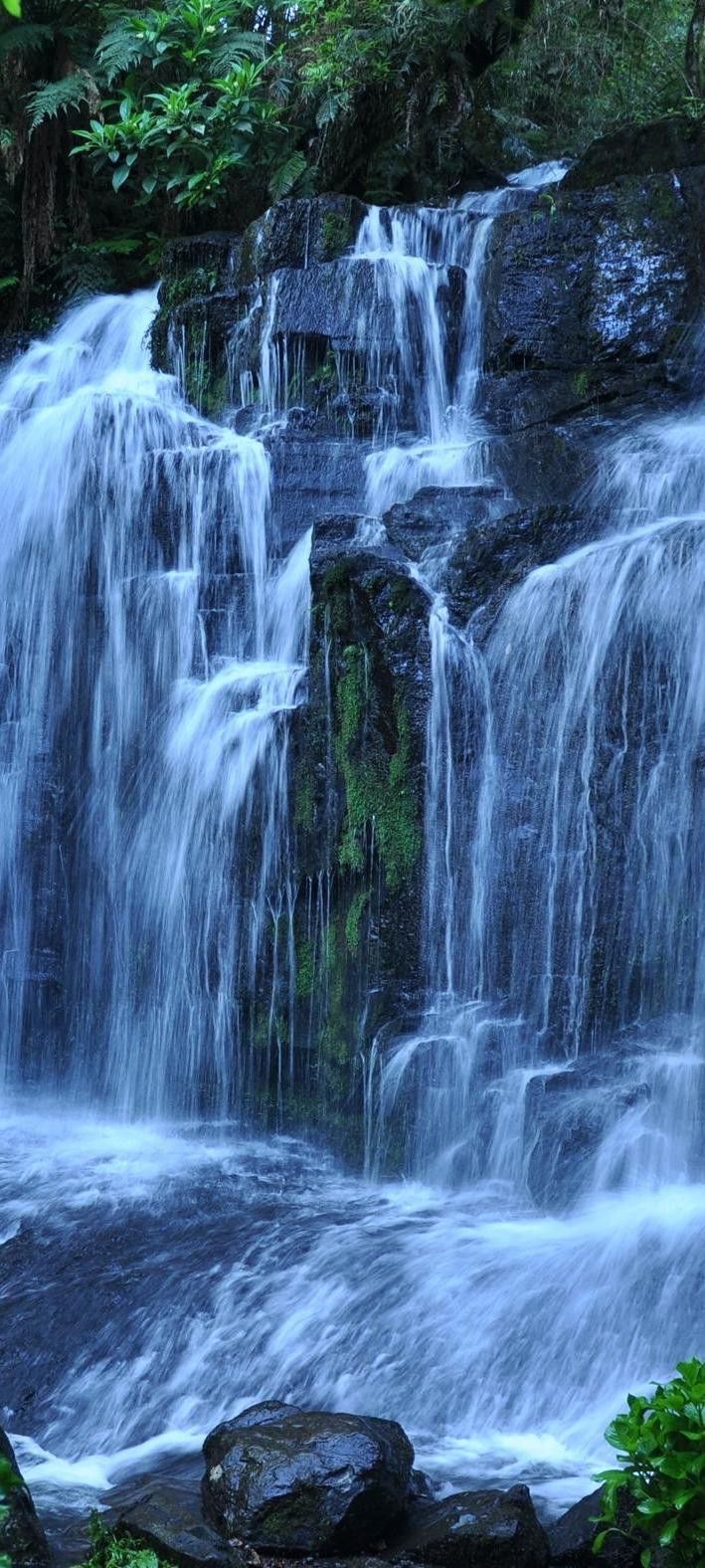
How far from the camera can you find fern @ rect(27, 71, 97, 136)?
14156 millimetres

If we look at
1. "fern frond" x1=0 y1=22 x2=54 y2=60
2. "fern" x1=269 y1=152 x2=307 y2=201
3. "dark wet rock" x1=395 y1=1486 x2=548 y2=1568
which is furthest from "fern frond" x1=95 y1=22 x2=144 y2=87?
"dark wet rock" x1=395 y1=1486 x2=548 y2=1568

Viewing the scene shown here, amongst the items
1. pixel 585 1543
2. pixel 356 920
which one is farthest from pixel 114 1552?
pixel 356 920

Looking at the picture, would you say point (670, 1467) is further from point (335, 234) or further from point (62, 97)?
point (62, 97)

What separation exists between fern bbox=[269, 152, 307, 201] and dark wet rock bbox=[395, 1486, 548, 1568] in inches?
477

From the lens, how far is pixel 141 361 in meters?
12.9

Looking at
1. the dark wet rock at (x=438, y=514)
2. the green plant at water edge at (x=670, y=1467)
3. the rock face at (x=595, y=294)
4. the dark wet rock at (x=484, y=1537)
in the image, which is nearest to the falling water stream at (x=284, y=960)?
the dark wet rock at (x=438, y=514)

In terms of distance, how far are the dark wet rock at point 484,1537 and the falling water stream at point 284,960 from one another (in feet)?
2.12

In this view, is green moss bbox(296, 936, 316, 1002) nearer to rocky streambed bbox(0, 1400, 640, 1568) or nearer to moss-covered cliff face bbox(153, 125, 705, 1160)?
moss-covered cliff face bbox(153, 125, 705, 1160)

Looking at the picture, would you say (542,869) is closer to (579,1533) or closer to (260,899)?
(260,899)

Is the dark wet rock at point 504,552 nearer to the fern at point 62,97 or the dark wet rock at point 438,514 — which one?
the dark wet rock at point 438,514

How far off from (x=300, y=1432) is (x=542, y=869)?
3.99m

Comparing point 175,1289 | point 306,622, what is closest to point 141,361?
point 306,622

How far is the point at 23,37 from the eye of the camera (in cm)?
1469

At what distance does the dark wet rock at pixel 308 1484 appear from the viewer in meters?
4.64
